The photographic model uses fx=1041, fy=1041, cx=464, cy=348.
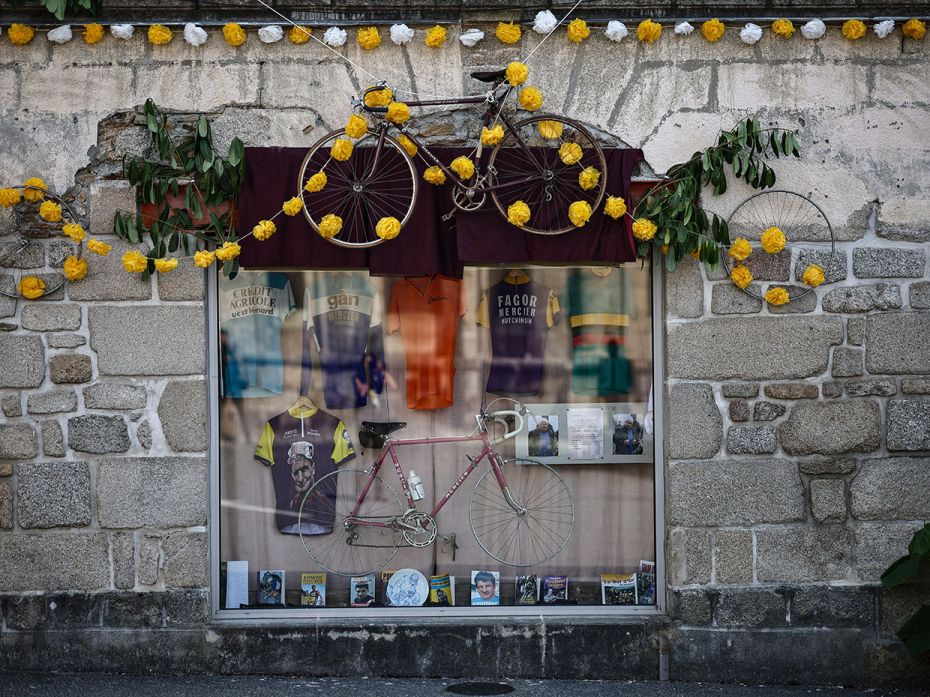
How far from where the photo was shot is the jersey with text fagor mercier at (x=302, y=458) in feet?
20.1

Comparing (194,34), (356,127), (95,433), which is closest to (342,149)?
(356,127)

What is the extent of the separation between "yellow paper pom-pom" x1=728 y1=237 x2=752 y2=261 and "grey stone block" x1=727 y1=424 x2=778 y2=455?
95 centimetres

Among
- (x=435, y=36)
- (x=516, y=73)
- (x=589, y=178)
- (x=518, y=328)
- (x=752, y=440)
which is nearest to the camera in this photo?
(x=516, y=73)

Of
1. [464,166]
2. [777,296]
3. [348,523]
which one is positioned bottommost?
[348,523]

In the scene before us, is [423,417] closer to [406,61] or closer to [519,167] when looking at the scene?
[519,167]

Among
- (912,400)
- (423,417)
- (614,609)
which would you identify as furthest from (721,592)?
(423,417)

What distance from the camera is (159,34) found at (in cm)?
573

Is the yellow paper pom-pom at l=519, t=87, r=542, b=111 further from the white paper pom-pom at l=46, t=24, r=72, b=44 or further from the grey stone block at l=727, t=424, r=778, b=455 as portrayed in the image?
the white paper pom-pom at l=46, t=24, r=72, b=44

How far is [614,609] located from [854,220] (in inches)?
103

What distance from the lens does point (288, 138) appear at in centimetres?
582

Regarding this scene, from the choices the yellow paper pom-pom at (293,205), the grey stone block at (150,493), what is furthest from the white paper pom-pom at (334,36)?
the grey stone block at (150,493)

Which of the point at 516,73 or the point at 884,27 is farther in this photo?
the point at 884,27

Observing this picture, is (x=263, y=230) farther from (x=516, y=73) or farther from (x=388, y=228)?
(x=516, y=73)

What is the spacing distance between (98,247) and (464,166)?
6.67ft
